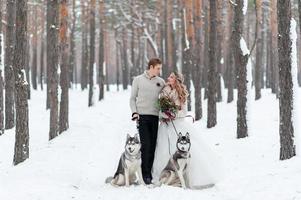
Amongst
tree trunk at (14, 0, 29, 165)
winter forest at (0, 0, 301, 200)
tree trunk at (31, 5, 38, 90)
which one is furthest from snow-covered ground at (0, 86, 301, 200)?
tree trunk at (31, 5, 38, 90)

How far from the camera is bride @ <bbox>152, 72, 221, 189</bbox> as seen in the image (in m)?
8.41

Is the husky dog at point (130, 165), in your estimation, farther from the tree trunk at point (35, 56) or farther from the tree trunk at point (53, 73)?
the tree trunk at point (35, 56)

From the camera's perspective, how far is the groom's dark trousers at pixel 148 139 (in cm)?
857

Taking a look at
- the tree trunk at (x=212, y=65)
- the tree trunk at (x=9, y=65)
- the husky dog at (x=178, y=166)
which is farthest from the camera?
the tree trunk at (x=9, y=65)

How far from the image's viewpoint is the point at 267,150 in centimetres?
1127

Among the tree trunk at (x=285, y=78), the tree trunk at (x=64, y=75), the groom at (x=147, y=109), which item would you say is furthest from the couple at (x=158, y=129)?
the tree trunk at (x=64, y=75)

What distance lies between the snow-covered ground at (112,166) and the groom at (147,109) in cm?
67

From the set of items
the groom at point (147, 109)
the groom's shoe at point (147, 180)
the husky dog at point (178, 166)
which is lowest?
the groom's shoe at point (147, 180)

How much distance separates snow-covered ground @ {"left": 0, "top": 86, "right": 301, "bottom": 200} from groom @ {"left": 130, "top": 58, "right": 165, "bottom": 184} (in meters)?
0.67

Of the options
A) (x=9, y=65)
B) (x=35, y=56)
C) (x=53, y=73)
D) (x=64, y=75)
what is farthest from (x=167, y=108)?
(x=35, y=56)

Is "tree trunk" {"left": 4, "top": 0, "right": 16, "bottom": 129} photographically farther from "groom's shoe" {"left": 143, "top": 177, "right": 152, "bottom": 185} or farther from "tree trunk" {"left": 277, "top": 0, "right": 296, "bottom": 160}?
"tree trunk" {"left": 277, "top": 0, "right": 296, "bottom": 160}

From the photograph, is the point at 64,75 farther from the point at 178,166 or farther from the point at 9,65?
the point at 178,166

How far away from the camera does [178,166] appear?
817 cm

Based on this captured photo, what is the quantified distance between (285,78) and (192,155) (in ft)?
8.12
